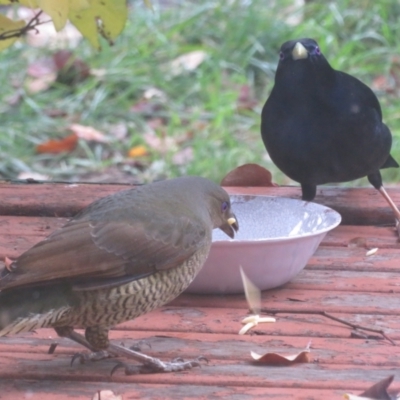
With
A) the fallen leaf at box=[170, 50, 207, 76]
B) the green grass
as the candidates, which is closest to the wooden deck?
the green grass

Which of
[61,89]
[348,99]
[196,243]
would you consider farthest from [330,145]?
[61,89]

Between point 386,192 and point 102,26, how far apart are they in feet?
5.42

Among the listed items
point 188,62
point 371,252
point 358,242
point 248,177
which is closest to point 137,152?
point 188,62

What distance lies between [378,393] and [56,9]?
122cm

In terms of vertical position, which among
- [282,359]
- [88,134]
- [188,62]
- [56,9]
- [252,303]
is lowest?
[88,134]

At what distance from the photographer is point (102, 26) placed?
3.45 m

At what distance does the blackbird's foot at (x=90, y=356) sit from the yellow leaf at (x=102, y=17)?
1150mm

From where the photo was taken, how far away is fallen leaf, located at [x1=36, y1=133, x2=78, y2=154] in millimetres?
7047

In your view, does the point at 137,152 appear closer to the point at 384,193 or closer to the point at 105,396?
the point at 384,193

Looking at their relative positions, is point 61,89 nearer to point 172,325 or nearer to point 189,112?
point 189,112

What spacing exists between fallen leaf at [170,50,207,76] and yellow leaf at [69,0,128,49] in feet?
15.6

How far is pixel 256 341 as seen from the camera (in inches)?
109

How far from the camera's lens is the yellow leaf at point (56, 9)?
236 cm

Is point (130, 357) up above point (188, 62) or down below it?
above
